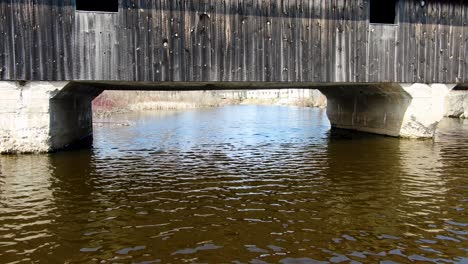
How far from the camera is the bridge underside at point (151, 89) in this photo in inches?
479

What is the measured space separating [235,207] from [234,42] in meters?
8.01

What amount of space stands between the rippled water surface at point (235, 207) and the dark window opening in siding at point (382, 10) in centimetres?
881

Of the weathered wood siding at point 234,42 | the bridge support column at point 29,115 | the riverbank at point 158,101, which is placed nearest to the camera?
the bridge support column at point 29,115

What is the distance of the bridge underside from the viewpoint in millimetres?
12172

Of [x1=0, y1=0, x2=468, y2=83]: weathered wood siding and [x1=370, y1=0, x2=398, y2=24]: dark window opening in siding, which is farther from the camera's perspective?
[x1=370, y1=0, x2=398, y2=24]: dark window opening in siding

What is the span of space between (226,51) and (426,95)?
8.62m

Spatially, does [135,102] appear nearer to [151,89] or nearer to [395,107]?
[151,89]

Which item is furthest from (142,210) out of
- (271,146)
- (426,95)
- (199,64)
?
(426,95)

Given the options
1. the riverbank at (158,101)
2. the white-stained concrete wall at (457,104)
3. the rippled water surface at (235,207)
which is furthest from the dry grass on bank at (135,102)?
the white-stained concrete wall at (457,104)

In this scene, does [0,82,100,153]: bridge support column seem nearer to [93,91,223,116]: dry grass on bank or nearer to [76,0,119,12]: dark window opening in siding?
[76,0,119,12]: dark window opening in siding

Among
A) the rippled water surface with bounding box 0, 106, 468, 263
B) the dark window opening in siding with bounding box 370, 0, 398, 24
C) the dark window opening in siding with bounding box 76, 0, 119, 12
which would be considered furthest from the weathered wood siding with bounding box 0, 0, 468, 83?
the dark window opening in siding with bounding box 76, 0, 119, 12

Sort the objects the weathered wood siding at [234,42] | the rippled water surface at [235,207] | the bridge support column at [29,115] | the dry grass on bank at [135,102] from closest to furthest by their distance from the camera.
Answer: the rippled water surface at [235,207]
the bridge support column at [29,115]
the weathered wood siding at [234,42]
the dry grass on bank at [135,102]

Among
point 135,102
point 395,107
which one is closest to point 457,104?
point 395,107

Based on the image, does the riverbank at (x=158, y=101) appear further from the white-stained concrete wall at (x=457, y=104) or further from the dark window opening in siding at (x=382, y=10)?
the dark window opening in siding at (x=382, y=10)
